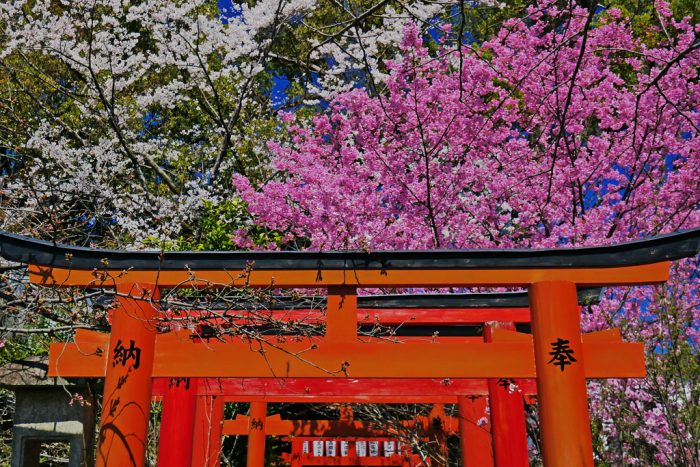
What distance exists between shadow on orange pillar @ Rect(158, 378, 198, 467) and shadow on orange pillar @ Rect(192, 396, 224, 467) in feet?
3.43

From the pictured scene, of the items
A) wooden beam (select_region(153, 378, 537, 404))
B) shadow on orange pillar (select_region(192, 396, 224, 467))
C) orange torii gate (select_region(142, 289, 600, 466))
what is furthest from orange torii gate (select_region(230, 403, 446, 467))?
orange torii gate (select_region(142, 289, 600, 466))

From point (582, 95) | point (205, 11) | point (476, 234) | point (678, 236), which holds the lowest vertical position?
point (678, 236)

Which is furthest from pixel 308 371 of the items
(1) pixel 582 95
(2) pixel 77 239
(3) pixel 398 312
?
(2) pixel 77 239

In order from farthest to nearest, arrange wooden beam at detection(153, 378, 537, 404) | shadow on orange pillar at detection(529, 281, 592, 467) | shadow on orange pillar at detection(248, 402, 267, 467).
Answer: shadow on orange pillar at detection(248, 402, 267, 467)
wooden beam at detection(153, 378, 537, 404)
shadow on orange pillar at detection(529, 281, 592, 467)

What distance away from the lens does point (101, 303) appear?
533 cm

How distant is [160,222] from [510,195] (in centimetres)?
572

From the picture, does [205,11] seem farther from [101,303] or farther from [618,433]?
[618,433]

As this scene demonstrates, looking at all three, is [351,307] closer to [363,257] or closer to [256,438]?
[363,257]

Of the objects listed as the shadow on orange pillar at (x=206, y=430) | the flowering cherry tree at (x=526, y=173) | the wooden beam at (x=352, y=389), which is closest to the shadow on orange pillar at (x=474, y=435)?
the wooden beam at (x=352, y=389)

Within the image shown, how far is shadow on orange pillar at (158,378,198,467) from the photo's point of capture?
4.93 m

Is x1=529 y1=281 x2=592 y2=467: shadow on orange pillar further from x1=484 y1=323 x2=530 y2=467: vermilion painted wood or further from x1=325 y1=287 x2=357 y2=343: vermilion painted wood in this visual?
x1=484 y1=323 x2=530 y2=467: vermilion painted wood

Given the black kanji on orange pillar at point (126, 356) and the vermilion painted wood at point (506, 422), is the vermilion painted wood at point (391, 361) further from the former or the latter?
the vermilion painted wood at point (506, 422)

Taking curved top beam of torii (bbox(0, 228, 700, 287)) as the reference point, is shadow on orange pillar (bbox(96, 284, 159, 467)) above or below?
below

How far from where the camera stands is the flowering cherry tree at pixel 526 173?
7.28 meters
